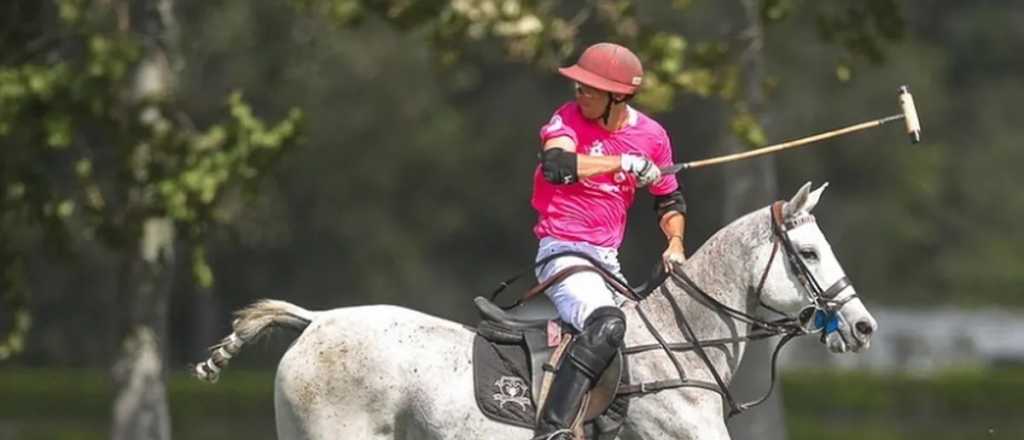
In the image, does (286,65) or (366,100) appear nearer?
(286,65)

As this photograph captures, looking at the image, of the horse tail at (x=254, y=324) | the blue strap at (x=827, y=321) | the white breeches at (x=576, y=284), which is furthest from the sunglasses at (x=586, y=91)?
the horse tail at (x=254, y=324)

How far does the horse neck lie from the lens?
33.0 ft

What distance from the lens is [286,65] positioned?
2330 centimetres

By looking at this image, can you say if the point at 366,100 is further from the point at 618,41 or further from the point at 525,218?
the point at 618,41

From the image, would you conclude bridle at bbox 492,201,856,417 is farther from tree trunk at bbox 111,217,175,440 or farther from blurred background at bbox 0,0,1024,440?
tree trunk at bbox 111,217,175,440

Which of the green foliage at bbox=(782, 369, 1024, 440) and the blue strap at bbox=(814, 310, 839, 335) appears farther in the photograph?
the green foliage at bbox=(782, 369, 1024, 440)

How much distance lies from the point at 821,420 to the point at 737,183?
14164mm

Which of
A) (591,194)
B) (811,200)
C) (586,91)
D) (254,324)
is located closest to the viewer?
(586,91)

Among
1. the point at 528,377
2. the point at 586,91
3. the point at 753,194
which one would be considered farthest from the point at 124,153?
the point at 586,91

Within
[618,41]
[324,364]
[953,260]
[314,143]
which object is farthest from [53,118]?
[953,260]

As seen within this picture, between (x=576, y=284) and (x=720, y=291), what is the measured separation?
670 millimetres

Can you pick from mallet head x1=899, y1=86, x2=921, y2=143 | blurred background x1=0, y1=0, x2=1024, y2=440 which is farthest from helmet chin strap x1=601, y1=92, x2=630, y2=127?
blurred background x1=0, y1=0, x2=1024, y2=440

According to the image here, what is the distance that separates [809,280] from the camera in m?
9.85

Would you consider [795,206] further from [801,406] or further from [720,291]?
[801,406]
